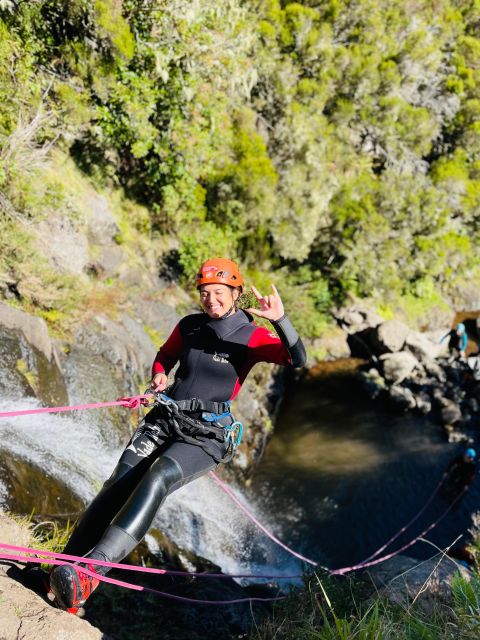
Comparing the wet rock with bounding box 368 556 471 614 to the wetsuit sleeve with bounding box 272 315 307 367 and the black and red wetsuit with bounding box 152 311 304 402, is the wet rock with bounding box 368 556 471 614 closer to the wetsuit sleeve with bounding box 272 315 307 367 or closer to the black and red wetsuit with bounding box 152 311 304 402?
the wetsuit sleeve with bounding box 272 315 307 367

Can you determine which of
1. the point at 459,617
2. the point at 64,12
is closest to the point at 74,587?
the point at 459,617

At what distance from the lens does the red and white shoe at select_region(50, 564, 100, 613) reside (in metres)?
2.59

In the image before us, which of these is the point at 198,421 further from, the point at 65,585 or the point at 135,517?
the point at 65,585

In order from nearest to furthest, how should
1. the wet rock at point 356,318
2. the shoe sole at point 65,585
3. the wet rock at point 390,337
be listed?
1. the shoe sole at point 65,585
2. the wet rock at point 390,337
3. the wet rock at point 356,318

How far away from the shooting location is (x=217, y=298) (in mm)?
3461

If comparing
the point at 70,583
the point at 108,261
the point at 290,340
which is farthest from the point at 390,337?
the point at 70,583

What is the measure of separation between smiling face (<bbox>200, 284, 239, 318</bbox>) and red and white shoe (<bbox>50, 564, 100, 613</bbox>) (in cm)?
200

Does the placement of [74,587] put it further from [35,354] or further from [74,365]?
[74,365]

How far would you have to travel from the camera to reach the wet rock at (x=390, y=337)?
1588 centimetres

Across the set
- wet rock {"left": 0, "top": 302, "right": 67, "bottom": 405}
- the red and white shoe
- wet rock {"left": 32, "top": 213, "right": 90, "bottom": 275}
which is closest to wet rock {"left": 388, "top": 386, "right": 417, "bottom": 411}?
wet rock {"left": 32, "top": 213, "right": 90, "bottom": 275}

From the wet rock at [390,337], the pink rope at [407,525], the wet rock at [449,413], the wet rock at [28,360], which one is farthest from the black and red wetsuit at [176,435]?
the wet rock at [390,337]

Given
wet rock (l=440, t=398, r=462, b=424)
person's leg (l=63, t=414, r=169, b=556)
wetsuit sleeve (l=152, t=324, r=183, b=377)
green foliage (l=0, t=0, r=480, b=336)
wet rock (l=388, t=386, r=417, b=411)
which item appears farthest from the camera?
wet rock (l=388, t=386, r=417, b=411)

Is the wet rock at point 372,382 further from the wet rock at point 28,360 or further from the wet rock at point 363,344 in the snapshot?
the wet rock at point 28,360

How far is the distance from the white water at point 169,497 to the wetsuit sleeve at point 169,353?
2.03 meters
